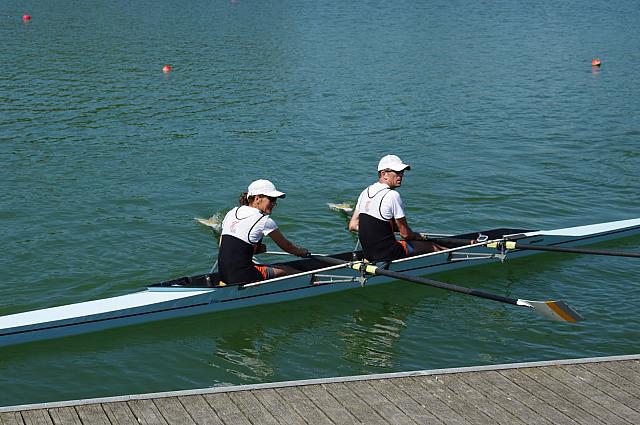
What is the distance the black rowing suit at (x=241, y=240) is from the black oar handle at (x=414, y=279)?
4.01 ft

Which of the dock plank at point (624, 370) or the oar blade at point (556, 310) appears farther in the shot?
the oar blade at point (556, 310)

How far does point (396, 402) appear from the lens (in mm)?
8445

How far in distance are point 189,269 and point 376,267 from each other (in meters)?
3.18

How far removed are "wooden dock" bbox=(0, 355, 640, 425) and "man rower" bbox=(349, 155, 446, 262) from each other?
10.7ft

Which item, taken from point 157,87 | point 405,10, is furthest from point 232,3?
point 157,87

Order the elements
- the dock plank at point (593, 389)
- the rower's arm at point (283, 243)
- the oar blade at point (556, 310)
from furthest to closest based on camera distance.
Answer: the rower's arm at point (283, 243), the oar blade at point (556, 310), the dock plank at point (593, 389)

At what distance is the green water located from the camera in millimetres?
10844

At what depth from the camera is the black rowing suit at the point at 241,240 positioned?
10922mm

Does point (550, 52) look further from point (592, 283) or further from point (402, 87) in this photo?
point (592, 283)

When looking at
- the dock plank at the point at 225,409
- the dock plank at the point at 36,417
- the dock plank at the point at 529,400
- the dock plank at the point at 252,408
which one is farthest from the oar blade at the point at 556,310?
the dock plank at the point at 36,417

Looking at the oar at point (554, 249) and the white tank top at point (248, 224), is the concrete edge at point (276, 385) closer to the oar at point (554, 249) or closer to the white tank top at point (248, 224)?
the white tank top at point (248, 224)

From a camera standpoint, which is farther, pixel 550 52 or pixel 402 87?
pixel 550 52

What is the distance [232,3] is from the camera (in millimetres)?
48344

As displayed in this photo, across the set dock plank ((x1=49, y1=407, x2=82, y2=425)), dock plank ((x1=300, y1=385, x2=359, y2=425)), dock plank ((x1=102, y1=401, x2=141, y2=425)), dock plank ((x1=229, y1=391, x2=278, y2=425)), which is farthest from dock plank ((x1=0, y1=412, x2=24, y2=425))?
dock plank ((x1=300, y1=385, x2=359, y2=425))
